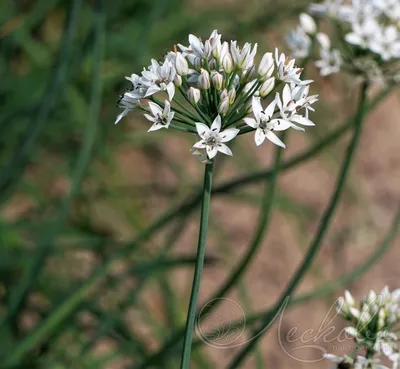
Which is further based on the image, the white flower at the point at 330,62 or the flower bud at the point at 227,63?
the white flower at the point at 330,62

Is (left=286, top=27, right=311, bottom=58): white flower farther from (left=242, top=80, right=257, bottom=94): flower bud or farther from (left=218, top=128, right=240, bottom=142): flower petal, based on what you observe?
(left=218, top=128, right=240, bottom=142): flower petal

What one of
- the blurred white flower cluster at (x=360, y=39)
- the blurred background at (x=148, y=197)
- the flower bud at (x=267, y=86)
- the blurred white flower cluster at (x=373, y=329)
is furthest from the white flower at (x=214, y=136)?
the blurred background at (x=148, y=197)

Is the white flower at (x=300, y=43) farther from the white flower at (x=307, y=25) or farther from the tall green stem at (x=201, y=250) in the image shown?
the tall green stem at (x=201, y=250)

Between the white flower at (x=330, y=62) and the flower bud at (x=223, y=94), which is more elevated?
the white flower at (x=330, y=62)

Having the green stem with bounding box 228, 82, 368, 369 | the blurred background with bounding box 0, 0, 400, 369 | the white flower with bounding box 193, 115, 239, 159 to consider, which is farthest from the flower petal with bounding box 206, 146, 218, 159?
the blurred background with bounding box 0, 0, 400, 369

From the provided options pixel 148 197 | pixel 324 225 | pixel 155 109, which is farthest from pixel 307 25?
pixel 148 197

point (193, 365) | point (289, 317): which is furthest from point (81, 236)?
point (289, 317)
